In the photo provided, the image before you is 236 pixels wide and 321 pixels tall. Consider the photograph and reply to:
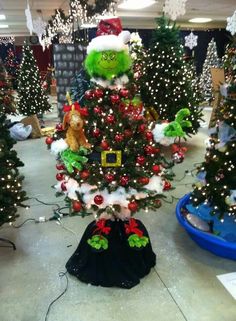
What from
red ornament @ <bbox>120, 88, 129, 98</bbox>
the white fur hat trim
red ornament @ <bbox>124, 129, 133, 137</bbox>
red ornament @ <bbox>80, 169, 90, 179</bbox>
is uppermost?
the white fur hat trim

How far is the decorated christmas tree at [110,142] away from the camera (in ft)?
6.22

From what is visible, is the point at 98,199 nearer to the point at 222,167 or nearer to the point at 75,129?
the point at 75,129

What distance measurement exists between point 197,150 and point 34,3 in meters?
4.97

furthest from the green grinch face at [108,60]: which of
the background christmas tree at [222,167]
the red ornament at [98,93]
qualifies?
the background christmas tree at [222,167]

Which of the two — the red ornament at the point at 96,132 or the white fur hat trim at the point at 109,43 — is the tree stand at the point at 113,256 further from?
the white fur hat trim at the point at 109,43

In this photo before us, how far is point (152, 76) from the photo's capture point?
4691 millimetres

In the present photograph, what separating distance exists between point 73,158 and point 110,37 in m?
0.77

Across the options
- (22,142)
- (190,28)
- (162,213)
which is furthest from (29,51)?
(190,28)

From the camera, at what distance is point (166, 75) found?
4.61 metres

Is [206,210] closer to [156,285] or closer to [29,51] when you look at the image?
[156,285]

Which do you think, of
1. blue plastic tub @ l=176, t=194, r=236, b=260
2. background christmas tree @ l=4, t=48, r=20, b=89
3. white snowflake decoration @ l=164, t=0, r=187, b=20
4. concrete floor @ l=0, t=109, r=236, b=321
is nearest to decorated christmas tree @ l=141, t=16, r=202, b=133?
white snowflake decoration @ l=164, t=0, r=187, b=20

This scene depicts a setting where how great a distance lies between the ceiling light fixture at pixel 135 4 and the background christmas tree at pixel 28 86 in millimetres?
2451

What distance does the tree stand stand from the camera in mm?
2088

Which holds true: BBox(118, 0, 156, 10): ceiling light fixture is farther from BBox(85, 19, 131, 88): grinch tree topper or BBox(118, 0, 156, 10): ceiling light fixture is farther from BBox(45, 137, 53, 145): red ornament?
BBox(45, 137, 53, 145): red ornament
